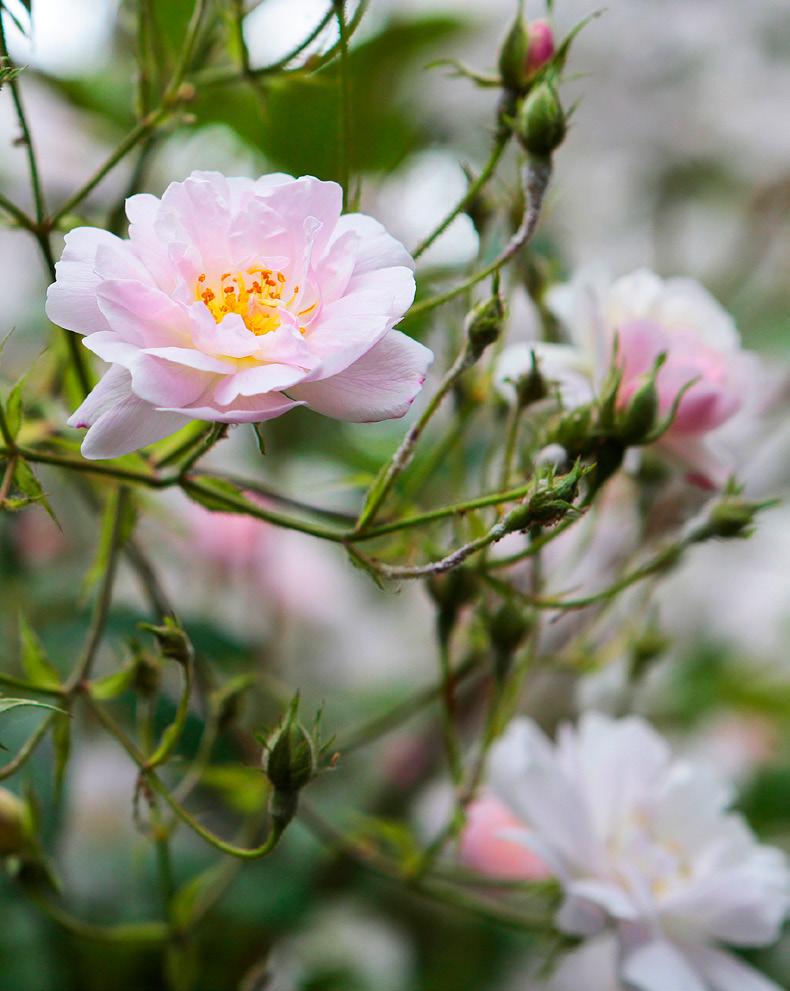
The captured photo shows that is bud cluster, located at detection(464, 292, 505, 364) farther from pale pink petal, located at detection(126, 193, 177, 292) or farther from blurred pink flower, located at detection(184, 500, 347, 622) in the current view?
blurred pink flower, located at detection(184, 500, 347, 622)

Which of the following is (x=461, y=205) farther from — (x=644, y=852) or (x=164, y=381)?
(x=644, y=852)

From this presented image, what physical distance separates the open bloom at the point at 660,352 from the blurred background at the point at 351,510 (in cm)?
3

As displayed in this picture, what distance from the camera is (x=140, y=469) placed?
24 centimetres

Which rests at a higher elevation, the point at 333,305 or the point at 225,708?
the point at 333,305

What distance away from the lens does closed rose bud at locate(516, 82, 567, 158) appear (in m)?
0.23

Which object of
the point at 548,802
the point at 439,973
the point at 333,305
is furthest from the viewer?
the point at 439,973

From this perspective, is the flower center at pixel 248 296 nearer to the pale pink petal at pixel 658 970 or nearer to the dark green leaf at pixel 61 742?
the dark green leaf at pixel 61 742

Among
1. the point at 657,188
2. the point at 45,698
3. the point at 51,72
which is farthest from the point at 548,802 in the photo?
the point at 657,188

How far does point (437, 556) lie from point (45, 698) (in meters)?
0.10

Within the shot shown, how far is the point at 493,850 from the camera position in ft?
1.56

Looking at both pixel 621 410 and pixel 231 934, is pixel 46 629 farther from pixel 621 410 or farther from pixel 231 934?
pixel 621 410

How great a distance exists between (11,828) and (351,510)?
15 centimetres

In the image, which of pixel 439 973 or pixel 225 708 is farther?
pixel 439 973

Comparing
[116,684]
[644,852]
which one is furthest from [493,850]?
[116,684]
